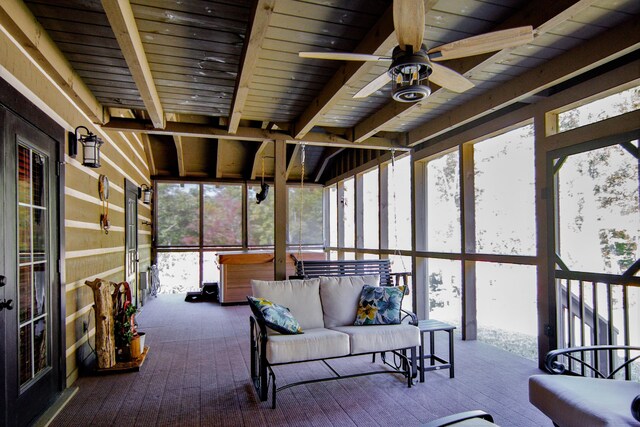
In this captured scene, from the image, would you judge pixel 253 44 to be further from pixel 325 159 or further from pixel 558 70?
pixel 325 159

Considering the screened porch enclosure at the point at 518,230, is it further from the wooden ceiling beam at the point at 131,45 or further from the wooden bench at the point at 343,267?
the wooden ceiling beam at the point at 131,45

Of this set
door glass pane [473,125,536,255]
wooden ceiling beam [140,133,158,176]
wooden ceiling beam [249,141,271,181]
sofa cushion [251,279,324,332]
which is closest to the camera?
sofa cushion [251,279,324,332]

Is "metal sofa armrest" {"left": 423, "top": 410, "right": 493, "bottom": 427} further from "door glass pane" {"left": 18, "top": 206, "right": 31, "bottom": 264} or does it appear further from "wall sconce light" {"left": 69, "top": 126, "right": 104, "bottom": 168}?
"wall sconce light" {"left": 69, "top": 126, "right": 104, "bottom": 168}

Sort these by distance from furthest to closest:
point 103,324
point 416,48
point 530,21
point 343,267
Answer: point 343,267, point 103,324, point 530,21, point 416,48

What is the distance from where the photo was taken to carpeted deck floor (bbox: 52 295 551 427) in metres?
2.88

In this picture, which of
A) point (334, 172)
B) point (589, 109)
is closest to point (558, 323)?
point (589, 109)

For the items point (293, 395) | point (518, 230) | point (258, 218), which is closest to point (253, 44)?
point (293, 395)

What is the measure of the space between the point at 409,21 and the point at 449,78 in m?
0.86

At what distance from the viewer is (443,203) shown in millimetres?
5559


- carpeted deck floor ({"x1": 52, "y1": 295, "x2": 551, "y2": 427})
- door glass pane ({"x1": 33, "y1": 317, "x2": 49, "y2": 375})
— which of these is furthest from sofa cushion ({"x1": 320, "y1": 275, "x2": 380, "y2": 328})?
door glass pane ({"x1": 33, "y1": 317, "x2": 49, "y2": 375})

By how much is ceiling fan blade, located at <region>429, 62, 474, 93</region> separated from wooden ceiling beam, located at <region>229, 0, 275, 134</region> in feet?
3.64

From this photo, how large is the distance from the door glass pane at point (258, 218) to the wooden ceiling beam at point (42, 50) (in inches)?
232

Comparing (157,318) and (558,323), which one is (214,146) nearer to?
(157,318)

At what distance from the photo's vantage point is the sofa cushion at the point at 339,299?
12.5 ft
